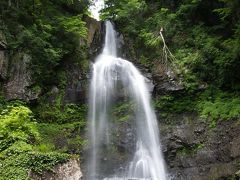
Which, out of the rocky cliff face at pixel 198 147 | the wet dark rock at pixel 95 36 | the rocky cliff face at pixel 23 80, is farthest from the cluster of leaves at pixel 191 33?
the rocky cliff face at pixel 23 80

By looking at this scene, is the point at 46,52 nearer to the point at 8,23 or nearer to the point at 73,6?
the point at 8,23

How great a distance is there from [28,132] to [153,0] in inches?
516

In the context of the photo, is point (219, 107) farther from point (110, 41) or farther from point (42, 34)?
point (42, 34)

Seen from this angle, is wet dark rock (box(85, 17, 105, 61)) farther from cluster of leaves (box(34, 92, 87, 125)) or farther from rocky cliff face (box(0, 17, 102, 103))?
cluster of leaves (box(34, 92, 87, 125))

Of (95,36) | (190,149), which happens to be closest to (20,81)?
(95,36)

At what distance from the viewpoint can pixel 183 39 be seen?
17.5 metres

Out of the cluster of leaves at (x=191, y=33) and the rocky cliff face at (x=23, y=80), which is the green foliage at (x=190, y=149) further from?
the rocky cliff face at (x=23, y=80)

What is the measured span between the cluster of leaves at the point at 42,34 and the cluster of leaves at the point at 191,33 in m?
3.77

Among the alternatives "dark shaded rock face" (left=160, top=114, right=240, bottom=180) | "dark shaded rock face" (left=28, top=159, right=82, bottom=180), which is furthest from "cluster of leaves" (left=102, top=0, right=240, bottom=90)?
"dark shaded rock face" (left=28, top=159, right=82, bottom=180)

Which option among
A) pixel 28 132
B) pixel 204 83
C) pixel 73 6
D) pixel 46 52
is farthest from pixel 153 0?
pixel 28 132

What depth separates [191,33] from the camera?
17.4m

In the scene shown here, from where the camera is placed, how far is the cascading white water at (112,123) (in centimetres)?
1212

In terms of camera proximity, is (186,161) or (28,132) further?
(186,161)

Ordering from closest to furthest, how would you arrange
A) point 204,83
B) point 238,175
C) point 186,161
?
point 238,175
point 186,161
point 204,83
